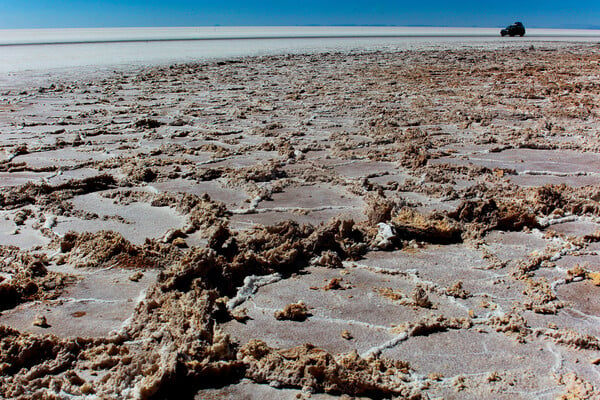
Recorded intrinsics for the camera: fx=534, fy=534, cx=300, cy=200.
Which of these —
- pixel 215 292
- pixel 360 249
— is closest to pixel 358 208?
pixel 360 249

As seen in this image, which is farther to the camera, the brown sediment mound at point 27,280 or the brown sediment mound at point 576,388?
the brown sediment mound at point 27,280

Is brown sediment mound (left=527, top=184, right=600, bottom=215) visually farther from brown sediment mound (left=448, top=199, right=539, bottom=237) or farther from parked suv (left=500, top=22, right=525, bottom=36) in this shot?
parked suv (left=500, top=22, right=525, bottom=36)

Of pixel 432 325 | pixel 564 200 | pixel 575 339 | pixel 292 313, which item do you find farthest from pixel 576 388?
pixel 564 200

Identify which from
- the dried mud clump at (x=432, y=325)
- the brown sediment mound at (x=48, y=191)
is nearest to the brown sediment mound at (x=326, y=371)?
the dried mud clump at (x=432, y=325)

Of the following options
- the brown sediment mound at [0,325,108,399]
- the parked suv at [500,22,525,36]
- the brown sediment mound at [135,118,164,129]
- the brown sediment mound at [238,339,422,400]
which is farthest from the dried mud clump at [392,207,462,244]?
the parked suv at [500,22,525,36]

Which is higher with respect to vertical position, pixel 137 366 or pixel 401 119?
pixel 401 119

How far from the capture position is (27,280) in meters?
2.01

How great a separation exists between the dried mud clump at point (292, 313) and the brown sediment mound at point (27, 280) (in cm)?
84

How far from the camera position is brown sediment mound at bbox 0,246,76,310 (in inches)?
75.7

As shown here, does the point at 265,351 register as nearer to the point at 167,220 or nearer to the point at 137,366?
the point at 137,366

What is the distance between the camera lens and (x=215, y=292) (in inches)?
74.5

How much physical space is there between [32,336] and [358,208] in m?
1.77

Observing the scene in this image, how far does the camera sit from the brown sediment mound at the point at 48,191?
118 inches

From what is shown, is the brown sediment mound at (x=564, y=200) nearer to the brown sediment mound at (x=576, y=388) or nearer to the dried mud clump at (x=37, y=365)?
the brown sediment mound at (x=576, y=388)
